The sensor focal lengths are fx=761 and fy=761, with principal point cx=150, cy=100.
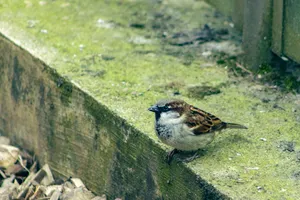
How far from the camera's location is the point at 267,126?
4.81 metres

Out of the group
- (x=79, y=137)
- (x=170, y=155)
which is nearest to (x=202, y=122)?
(x=170, y=155)

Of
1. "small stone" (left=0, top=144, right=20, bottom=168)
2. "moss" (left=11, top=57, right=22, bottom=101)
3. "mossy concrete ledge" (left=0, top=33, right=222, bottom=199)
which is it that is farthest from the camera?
"moss" (left=11, top=57, right=22, bottom=101)

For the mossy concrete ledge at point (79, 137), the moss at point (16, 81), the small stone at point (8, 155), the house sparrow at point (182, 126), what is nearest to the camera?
the house sparrow at point (182, 126)

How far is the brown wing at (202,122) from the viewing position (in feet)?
14.6

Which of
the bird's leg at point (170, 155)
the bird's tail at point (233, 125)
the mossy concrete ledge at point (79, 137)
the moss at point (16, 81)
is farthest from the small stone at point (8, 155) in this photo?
the bird's tail at point (233, 125)

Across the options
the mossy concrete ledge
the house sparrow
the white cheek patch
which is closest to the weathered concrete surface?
the mossy concrete ledge

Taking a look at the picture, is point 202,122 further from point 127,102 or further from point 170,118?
point 127,102

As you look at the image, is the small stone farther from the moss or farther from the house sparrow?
the house sparrow

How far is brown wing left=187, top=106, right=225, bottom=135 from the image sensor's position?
14.6ft

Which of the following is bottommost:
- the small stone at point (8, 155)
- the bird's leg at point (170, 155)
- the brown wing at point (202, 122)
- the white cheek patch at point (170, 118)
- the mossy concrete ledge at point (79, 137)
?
the small stone at point (8, 155)

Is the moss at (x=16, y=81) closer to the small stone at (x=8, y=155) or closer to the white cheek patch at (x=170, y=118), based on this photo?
the small stone at (x=8, y=155)

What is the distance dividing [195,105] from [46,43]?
5.16 ft

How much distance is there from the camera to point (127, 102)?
5.16 meters

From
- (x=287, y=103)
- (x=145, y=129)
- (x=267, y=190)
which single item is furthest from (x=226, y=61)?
(x=267, y=190)
